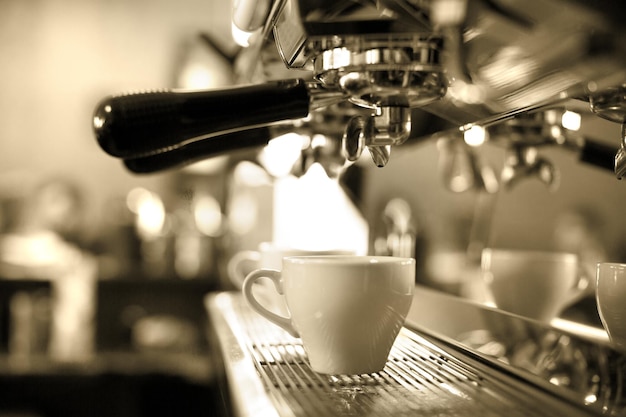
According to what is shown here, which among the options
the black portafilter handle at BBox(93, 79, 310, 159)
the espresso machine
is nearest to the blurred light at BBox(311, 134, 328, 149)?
the espresso machine

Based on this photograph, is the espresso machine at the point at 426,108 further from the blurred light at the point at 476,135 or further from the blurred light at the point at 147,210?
the blurred light at the point at 147,210

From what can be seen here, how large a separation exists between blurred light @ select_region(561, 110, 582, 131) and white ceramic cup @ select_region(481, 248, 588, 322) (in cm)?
13

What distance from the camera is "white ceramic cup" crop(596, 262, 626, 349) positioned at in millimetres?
462

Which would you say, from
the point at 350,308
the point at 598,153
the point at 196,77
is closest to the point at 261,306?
the point at 350,308

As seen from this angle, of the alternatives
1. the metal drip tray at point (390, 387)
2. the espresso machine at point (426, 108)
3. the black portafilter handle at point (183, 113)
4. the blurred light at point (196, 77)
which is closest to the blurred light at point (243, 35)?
the espresso machine at point (426, 108)

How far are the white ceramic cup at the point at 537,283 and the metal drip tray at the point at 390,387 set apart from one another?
0.12m

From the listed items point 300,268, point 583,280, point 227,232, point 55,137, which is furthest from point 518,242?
point 55,137

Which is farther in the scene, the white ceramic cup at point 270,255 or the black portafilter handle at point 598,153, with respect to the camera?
the white ceramic cup at point 270,255

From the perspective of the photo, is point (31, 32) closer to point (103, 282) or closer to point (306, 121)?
point (103, 282)

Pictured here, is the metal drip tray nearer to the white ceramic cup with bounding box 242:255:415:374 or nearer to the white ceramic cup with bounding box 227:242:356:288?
the white ceramic cup with bounding box 242:255:415:374

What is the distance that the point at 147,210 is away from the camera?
252 cm

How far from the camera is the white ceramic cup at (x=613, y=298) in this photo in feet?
1.51

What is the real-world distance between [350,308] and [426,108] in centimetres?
18

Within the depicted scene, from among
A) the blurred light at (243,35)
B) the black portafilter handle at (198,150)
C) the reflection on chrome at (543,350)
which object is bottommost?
the reflection on chrome at (543,350)
